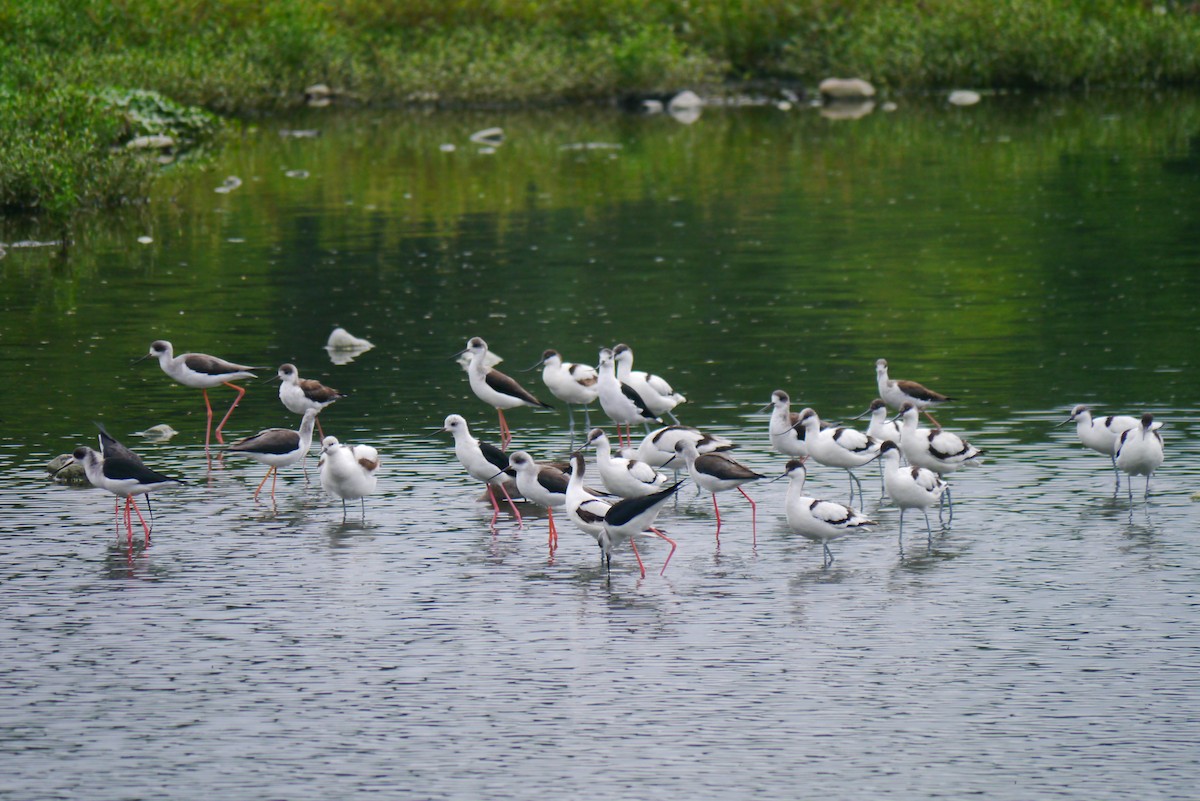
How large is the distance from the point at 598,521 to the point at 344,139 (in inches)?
1584

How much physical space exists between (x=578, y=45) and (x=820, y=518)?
52569 mm

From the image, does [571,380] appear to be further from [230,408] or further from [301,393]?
[230,408]

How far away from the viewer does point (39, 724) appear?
10438 mm

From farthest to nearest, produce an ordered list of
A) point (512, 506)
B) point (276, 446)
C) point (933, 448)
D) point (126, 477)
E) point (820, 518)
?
point (276, 446), point (512, 506), point (933, 448), point (126, 477), point (820, 518)

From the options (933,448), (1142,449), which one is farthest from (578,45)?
(1142,449)

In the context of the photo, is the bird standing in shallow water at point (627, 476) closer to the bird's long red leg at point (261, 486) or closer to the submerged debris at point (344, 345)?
the bird's long red leg at point (261, 486)

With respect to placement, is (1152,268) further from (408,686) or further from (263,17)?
(263,17)

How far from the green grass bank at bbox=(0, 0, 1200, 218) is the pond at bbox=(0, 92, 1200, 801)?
24.9 m

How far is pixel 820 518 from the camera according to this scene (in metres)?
13.4

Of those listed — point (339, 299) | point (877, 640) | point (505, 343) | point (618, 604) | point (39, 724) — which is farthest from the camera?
point (339, 299)

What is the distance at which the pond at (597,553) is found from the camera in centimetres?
994

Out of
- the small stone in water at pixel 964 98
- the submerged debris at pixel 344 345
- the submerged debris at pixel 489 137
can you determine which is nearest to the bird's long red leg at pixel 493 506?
the submerged debris at pixel 344 345

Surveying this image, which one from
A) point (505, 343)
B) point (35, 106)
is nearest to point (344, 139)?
point (35, 106)

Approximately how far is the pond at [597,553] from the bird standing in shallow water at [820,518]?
0.27 m
